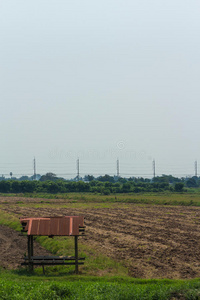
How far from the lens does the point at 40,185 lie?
125188 mm

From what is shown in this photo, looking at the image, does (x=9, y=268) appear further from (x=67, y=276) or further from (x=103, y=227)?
(x=103, y=227)

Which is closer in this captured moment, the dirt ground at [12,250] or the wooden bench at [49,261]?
the wooden bench at [49,261]

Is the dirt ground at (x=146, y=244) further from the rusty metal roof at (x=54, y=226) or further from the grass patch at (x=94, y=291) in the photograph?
the grass patch at (x=94, y=291)

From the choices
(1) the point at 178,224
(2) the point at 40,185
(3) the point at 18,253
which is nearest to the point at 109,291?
(3) the point at 18,253

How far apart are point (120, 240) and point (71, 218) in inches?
385

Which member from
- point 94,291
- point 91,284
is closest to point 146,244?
point 91,284

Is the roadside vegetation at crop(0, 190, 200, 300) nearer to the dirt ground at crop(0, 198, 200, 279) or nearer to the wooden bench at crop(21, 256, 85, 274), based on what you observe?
the wooden bench at crop(21, 256, 85, 274)

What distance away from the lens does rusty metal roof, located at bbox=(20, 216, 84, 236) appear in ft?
66.9

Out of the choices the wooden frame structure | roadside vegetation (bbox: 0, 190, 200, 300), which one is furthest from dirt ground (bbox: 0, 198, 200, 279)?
the wooden frame structure

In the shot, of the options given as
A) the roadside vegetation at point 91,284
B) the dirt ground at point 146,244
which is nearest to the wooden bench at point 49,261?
the roadside vegetation at point 91,284

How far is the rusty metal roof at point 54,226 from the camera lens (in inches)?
803

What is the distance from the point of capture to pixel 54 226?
67.7ft

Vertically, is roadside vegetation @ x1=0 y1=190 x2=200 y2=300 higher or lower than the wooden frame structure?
lower

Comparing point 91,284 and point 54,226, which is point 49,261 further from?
point 91,284
